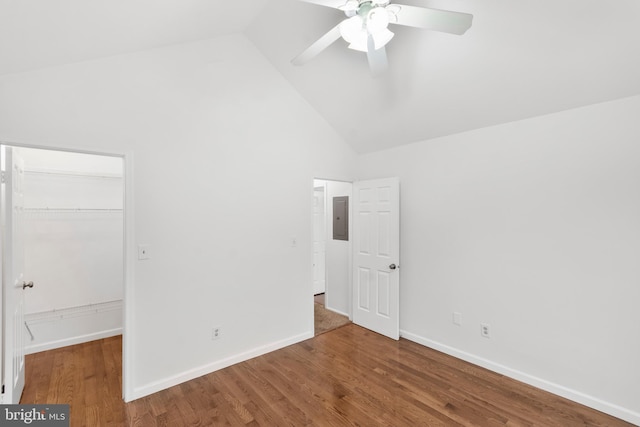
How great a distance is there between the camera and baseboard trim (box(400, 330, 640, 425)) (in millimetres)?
2135

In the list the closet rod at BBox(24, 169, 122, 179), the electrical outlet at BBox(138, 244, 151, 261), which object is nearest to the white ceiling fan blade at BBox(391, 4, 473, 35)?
the electrical outlet at BBox(138, 244, 151, 261)

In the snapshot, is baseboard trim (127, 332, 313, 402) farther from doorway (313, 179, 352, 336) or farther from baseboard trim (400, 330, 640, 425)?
baseboard trim (400, 330, 640, 425)

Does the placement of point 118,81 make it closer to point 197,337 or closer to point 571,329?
point 197,337

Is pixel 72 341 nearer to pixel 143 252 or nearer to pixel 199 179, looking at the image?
pixel 143 252

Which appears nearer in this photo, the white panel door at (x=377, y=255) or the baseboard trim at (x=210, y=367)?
the baseboard trim at (x=210, y=367)

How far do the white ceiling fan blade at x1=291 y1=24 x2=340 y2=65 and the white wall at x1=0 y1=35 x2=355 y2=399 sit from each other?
121 cm

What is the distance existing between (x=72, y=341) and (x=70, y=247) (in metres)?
1.08

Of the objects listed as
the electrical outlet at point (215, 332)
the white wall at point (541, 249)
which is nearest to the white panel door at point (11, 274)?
the electrical outlet at point (215, 332)

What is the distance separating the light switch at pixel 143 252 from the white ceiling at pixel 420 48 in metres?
1.42

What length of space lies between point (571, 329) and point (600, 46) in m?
2.12

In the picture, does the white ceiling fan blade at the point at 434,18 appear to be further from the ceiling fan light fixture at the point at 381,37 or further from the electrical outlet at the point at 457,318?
the electrical outlet at the point at 457,318

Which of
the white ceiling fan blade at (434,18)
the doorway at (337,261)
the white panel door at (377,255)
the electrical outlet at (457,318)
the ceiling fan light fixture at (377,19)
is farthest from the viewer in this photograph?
the doorway at (337,261)

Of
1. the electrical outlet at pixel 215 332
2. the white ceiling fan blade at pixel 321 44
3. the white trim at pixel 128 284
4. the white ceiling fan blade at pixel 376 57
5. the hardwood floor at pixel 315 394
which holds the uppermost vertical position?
the white ceiling fan blade at pixel 321 44

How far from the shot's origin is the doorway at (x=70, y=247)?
310 cm
